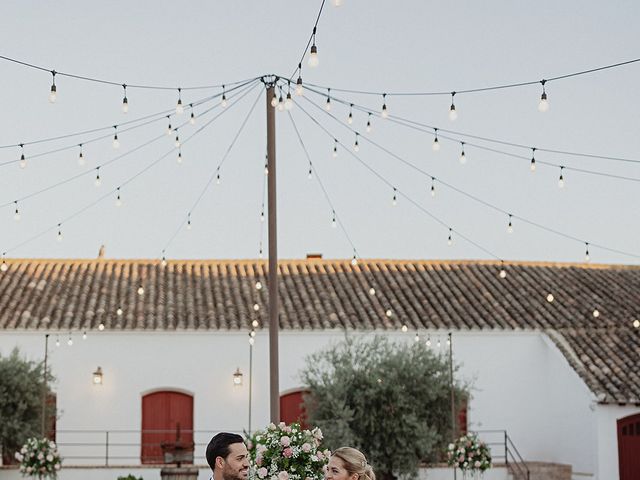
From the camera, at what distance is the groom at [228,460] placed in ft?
22.8

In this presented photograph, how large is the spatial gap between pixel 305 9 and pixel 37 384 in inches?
544

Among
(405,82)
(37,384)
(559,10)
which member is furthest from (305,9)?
(37,384)

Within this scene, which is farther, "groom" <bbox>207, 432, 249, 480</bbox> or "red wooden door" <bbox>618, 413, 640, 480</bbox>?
"red wooden door" <bbox>618, 413, 640, 480</bbox>

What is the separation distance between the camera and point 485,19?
16.3 metres

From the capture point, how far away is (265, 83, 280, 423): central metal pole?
1527cm

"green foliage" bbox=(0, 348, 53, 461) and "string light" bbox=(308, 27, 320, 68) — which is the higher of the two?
"string light" bbox=(308, 27, 320, 68)

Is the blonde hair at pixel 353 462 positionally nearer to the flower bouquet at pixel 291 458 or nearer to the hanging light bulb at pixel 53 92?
the flower bouquet at pixel 291 458

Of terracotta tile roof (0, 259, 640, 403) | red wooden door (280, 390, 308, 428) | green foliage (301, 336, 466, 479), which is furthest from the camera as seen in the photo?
red wooden door (280, 390, 308, 428)

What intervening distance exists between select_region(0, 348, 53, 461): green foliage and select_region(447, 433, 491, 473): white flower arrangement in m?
8.65

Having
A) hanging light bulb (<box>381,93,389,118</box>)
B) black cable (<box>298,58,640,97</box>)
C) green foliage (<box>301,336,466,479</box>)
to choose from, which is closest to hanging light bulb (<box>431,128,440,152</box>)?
black cable (<box>298,58,640,97</box>)

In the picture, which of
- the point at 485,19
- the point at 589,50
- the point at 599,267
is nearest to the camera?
the point at 485,19

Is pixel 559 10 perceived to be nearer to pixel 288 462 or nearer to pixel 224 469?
pixel 288 462

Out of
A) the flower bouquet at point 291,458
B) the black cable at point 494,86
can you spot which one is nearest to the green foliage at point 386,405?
the black cable at point 494,86

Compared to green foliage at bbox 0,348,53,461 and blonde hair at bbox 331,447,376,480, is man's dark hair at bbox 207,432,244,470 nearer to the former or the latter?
blonde hair at bbox 331,447,376,480
